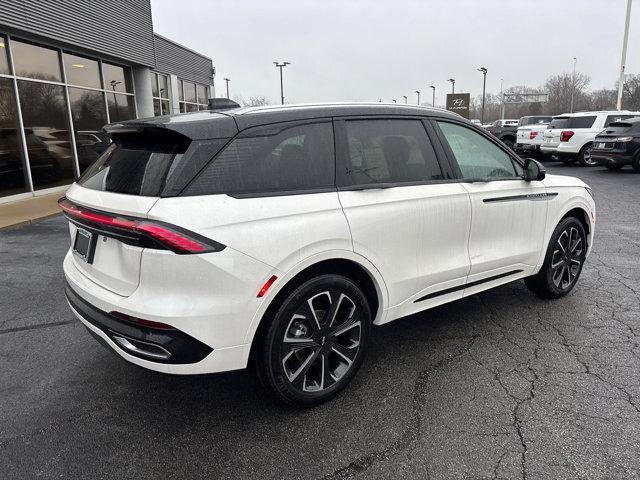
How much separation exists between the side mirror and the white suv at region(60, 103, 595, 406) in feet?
1.57

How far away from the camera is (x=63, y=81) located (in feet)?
39.5

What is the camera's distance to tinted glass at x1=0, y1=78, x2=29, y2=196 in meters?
10.0

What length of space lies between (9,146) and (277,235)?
10164 mm

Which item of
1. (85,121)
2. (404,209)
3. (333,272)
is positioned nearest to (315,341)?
(333,272)

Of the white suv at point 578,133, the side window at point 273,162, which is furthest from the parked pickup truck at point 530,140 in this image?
the side window at point 273,162

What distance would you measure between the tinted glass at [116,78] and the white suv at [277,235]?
42.9 feet

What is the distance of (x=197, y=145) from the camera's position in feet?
7.89

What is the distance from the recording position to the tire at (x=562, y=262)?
4.28 metres

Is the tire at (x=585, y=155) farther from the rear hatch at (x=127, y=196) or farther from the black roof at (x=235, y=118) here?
the rear hatch at (x=127, y=196)

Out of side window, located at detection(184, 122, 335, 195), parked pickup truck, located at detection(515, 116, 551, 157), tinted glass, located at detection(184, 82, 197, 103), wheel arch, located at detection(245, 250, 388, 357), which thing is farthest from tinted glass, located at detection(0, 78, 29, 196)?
parked pickup truck, located at detection(515, 116, 551, 157)

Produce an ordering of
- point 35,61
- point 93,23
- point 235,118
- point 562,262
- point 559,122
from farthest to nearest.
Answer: point 559,122
point 93,23
point 35,61
point 562,262
point 235,118

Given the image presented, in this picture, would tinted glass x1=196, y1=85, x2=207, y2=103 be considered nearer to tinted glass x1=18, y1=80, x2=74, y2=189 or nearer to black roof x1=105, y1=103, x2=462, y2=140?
tinted glass x1=18, y1=80, x2=74, y2=189

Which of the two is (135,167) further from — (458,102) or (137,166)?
(458,102)

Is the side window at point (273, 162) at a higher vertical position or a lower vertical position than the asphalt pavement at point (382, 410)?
higher
